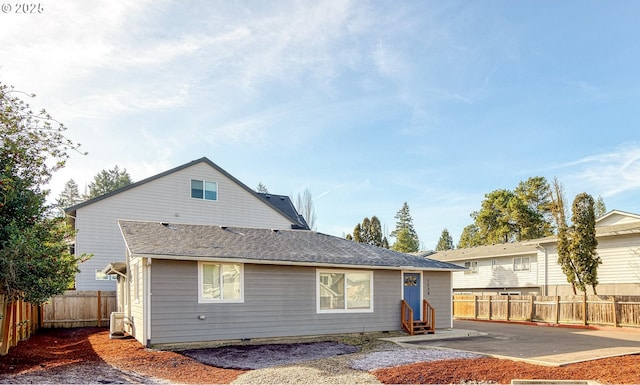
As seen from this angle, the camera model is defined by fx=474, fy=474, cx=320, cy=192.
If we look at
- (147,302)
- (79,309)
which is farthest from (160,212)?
(147,302)

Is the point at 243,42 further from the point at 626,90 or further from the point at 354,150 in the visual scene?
the point at 626,90

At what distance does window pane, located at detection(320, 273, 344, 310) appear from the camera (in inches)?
582

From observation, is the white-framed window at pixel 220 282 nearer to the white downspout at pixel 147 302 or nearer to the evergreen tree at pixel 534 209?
the white downspout at pixel 147 302

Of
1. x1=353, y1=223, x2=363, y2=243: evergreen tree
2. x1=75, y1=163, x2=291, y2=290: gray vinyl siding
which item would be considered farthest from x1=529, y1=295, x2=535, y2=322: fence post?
x1=353, y1=223, x2=363, y2=243: evergreen tree

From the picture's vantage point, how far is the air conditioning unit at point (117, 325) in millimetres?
14211

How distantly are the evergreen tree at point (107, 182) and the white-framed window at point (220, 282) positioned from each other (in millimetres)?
47196

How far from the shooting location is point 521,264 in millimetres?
27859

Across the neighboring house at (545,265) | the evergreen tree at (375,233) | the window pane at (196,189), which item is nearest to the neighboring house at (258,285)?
the neighboring house at (545,265)

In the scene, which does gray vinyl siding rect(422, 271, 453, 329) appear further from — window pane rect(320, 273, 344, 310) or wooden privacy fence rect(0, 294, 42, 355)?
wooden privacy fence rect(0, 294, 42, 355)

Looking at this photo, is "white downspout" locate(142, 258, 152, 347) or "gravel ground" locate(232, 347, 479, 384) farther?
"white downspout" locate(142, 258, 152, 347)

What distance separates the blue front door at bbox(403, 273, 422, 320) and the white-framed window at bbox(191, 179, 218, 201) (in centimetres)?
1101

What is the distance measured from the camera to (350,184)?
31.4 metres

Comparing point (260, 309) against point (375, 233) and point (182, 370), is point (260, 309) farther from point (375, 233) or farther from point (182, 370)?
point (375, 233)

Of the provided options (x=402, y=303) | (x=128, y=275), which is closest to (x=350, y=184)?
(x=402, y=303)
